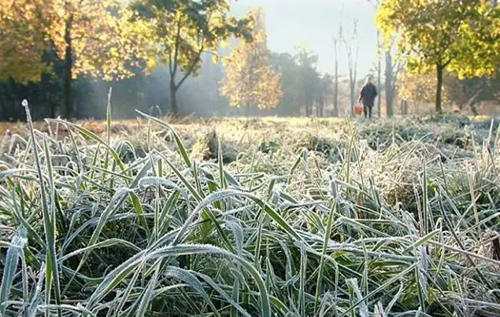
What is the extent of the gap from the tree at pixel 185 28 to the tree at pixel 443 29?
6.97 m

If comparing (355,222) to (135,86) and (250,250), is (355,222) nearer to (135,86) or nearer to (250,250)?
(250,250)

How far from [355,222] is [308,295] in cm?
18

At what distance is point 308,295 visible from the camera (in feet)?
1.91

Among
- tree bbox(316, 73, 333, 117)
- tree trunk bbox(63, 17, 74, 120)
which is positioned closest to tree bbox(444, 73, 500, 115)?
tree bbox(316, 73, 333, 117)

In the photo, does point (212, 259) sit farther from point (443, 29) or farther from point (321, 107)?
point (321, 107)

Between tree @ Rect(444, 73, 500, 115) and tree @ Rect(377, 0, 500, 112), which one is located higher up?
tree @ Rect(377, 0, 500, 112)

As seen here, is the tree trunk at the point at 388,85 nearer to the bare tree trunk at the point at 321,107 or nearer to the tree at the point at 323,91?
the bare tree trunk at the point at 321,107

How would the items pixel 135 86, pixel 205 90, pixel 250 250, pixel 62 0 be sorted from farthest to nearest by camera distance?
1. pixel 205 90
2. pixel 135 86
3. pixel 62 0
4. pixel 250 250

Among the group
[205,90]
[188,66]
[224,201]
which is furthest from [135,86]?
[224,201]

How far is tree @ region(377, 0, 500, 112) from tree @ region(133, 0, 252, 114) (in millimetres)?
6970

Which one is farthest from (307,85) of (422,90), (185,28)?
(185,28)

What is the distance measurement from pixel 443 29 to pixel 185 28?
991 centimetres

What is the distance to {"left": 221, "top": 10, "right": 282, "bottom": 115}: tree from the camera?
2905cm

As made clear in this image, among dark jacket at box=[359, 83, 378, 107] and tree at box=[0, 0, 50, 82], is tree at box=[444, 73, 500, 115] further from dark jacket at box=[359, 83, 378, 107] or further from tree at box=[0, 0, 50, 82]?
tree at box=[0, 0, 50, 82]
